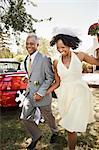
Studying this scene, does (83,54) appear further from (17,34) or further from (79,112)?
(17,34)

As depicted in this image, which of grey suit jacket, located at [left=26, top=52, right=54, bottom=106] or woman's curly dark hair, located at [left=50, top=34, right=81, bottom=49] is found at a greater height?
woman's curly dark hair, located at [left=50, top=34, right=81, bottom=49]

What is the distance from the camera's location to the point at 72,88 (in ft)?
11.3

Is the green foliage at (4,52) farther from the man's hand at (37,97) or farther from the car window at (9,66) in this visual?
the man's hand at (37,97)

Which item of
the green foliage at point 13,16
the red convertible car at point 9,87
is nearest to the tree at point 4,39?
the green foliage at point 13,16

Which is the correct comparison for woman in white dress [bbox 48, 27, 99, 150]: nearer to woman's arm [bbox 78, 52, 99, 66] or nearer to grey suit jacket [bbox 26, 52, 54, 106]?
woman's arm [bbox 78, 52, 99, 66]

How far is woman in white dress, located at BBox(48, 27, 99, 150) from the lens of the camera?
135 inches

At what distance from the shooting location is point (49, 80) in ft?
12.4

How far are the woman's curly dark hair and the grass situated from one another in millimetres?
1577

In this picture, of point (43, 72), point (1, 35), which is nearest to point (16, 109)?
point (43, 72)

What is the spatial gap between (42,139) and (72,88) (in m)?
1.48

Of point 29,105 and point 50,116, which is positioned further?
point 50,116

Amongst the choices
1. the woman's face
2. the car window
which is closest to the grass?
the woman's face

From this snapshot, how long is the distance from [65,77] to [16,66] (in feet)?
16.6

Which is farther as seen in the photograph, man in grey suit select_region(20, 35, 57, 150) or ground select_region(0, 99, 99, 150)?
ground select_region(0, 99, 99, 150)
